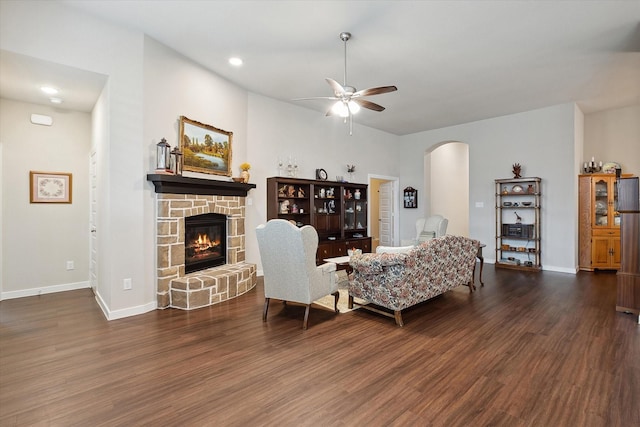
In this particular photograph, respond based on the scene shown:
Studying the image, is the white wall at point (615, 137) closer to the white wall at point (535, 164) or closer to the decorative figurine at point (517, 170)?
the white wall at point (535, 164)

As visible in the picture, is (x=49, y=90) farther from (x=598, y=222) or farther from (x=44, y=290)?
(x=598, y=222)

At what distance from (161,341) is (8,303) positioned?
274 centimetres

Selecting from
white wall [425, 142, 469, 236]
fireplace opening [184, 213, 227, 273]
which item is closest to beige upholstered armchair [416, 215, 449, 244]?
white wall [425, 142, 469, 236]

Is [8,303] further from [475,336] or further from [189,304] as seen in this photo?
[475,336]

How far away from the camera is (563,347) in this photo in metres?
2.81

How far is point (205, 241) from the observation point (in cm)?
471

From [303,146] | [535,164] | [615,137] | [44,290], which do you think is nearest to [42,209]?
[44,290]

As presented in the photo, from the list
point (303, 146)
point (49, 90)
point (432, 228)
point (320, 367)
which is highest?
point (49, 90)

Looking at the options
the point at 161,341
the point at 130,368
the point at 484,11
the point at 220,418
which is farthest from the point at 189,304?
the point at 484,11

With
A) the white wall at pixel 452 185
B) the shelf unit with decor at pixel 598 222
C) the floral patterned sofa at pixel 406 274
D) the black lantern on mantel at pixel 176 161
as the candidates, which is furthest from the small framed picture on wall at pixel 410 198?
the black lantern on mantel at pixel 176 161

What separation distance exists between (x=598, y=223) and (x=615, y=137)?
6.25 ft

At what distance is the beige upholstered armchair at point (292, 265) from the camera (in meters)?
3.18

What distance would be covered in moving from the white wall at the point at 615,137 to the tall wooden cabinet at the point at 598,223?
0.68 meters

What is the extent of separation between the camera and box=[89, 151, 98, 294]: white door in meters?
4.38
